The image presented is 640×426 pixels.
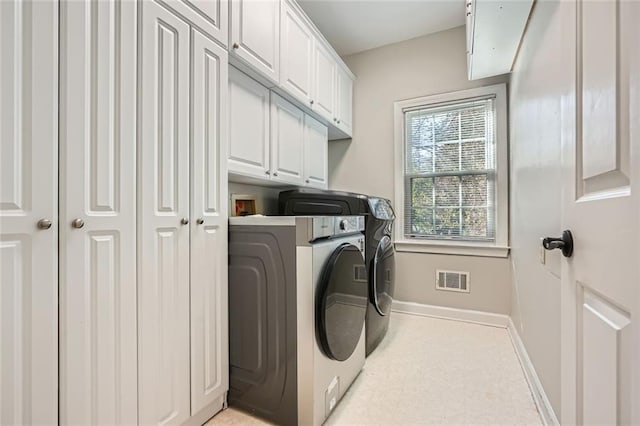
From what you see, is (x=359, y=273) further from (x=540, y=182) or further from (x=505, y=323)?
(x=505, y=323)

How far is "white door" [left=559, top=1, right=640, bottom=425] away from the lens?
1.69 feet

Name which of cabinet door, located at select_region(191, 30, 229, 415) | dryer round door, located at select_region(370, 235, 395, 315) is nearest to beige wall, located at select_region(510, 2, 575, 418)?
dryer round door, located at select_region(370, 235, 395, 315)

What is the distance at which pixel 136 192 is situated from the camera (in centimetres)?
112

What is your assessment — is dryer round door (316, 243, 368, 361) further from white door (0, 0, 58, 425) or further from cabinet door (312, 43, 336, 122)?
cabinet door (312, 43, 336, 122)

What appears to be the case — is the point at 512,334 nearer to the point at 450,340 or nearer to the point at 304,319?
the point at 450,340

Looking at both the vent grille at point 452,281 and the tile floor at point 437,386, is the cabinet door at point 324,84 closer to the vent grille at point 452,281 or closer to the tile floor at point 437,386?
the vent grille at point 452,281

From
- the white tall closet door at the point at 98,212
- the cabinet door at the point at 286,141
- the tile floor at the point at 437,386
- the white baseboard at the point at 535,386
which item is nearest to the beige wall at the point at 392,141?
the tile floor at the point at 437,386

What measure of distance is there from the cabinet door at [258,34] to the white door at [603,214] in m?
1.50

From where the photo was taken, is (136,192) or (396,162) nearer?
(136,192)

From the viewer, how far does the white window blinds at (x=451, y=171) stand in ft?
9.14

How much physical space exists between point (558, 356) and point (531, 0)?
6.10 feet

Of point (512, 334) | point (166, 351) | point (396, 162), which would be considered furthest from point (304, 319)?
point (396, 162)

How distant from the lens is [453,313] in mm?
2848

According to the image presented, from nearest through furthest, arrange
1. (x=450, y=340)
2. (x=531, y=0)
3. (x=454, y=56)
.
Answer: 1. (x=531, y=0)
2. (x=450, y=340)
3. (x=454, y=56)
